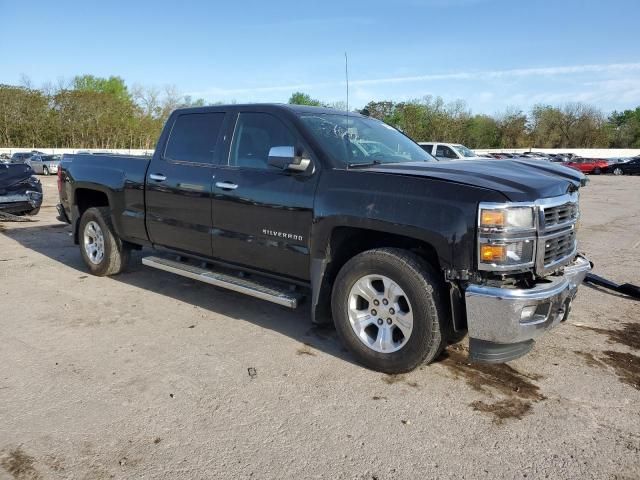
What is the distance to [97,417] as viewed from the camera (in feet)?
10.7

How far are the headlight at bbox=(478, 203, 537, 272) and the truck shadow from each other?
4.53 feet

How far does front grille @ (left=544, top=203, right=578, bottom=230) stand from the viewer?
3.54 meters

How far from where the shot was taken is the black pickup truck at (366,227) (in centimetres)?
338

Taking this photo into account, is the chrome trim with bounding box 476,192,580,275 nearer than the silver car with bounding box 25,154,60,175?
Yes

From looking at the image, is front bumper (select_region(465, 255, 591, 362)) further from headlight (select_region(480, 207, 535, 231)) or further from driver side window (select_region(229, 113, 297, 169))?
driver side window (select_region(229, 113, 297, 169))

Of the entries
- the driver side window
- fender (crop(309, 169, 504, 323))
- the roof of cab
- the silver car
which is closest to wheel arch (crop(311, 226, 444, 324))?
fender (crop(309, 169, 504, 323))

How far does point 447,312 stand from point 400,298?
1.11 ft

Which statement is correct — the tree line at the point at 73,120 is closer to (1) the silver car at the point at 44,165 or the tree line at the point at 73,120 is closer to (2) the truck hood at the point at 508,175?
(1) the silver car at the point at 44,165

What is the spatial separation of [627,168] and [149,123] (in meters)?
48.4

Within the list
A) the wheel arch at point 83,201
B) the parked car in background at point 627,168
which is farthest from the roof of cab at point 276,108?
the parked car in background at point 627,168

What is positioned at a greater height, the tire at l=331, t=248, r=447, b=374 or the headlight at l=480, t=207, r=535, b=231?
the headlight at l=480, t=207, r=535, b=231

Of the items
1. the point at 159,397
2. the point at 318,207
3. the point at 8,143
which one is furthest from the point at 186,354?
the point at 8,143

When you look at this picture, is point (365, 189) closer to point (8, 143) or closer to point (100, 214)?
point (100, 214)

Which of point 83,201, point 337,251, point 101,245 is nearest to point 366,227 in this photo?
point 337,251
